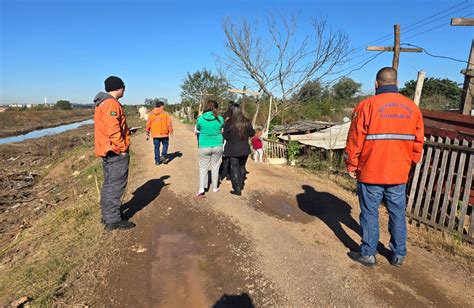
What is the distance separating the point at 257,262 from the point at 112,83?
10.1 ft

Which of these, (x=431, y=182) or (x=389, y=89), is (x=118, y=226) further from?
(x=431, y=182)

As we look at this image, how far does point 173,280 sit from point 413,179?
395 cm

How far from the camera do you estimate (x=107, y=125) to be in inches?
152

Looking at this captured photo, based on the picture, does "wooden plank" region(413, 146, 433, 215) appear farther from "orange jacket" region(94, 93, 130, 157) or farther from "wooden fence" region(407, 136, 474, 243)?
"orange jacket" region(94, 93, 130, 157)

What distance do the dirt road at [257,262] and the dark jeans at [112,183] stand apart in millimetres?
394

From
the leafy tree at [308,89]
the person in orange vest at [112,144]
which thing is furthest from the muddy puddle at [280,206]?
the leafy tree at [308,89]

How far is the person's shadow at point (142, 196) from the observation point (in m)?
5.15

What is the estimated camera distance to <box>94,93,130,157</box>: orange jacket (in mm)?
3857

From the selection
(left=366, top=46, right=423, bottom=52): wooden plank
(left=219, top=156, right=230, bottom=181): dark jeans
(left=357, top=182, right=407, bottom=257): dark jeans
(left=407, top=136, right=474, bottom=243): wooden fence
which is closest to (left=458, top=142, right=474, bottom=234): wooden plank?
(left=407, top=136, right=474, bottom=243): wooden fence

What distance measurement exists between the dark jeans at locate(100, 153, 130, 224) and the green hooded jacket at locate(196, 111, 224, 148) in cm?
156

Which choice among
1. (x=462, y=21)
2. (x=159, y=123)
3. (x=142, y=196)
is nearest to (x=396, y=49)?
(x=462, y=21)

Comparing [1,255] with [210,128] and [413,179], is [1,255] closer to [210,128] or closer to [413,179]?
[210,128]

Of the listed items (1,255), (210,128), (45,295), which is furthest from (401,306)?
(1,255)

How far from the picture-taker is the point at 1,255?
180 inches
